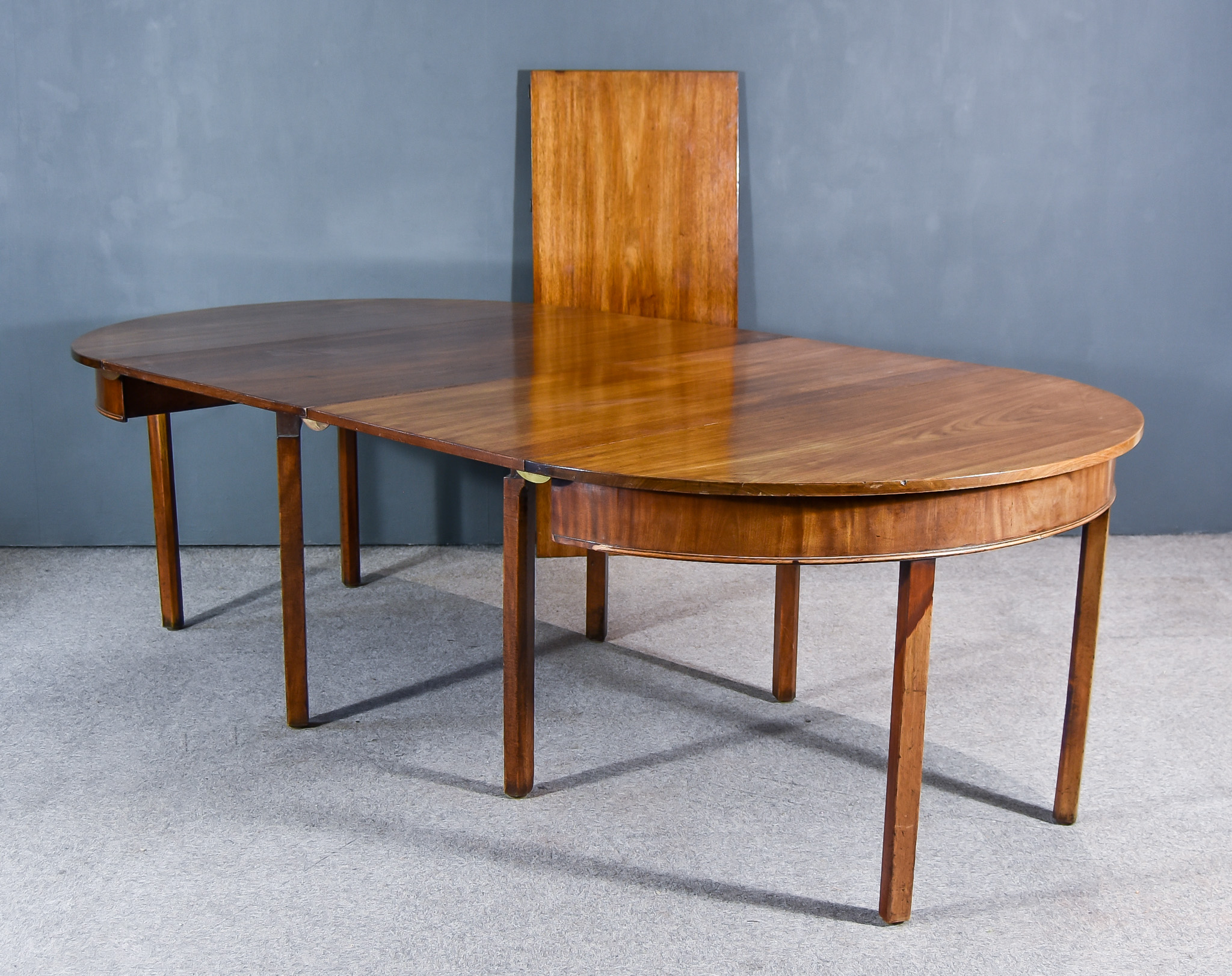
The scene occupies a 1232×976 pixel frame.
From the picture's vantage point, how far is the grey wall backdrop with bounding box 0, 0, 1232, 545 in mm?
3258

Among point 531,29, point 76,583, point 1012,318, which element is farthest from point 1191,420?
point 76,583

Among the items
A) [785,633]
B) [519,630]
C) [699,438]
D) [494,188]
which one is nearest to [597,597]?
[785,633]

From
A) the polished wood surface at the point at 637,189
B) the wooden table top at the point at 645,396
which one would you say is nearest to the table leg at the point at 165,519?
the wooden table top at the point at 645,396

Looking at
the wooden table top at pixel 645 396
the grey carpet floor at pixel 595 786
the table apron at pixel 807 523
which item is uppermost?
the wooden table top at pixel 645 396

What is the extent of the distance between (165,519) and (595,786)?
1233 mm

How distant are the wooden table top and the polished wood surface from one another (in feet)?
1.60

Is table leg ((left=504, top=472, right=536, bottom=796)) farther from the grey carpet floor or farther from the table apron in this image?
the table apron

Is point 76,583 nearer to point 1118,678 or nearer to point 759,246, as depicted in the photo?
point 759,246

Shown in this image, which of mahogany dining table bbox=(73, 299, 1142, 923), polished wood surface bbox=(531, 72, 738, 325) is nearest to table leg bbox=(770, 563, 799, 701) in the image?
mahogany dining table bbox=(73, 299, 1142, 923)

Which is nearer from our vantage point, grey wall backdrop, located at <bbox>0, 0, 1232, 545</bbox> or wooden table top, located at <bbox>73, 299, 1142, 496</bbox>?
wooden table top, located at <bbox>73, 299, 1142, 496</bbox>

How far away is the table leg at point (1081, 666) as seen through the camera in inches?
79.1

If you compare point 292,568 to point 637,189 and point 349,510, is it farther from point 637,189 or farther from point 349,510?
point 637,189

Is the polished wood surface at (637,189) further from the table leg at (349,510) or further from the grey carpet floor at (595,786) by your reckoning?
the grey carpet floor at (595,786)

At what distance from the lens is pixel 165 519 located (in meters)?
2.85
